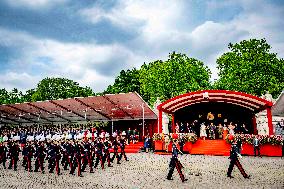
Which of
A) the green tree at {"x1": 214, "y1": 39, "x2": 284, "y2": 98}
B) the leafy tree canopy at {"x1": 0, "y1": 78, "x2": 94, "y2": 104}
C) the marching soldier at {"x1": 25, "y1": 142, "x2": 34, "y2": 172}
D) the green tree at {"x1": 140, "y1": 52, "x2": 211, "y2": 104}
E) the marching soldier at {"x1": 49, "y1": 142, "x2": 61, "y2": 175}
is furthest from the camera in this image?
the leafy tree canopy at {"x1": 0, "y1": 78, "x2": 94, "y2": 104}

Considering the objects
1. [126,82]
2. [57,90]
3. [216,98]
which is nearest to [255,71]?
[216,98]

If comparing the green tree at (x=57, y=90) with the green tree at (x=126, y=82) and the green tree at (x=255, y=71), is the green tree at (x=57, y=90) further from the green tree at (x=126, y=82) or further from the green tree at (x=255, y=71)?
the green tree at (x=255, y=71)

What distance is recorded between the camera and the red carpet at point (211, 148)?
1990 cm

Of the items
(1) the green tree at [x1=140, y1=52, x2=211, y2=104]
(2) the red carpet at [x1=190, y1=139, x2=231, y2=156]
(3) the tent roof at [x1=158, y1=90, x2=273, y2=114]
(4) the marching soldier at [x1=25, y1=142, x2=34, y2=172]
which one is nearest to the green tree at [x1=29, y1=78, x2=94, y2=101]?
(1) the green tree at [x1=140, y1=52, x2=211, y2=104]

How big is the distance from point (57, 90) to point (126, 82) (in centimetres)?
2078

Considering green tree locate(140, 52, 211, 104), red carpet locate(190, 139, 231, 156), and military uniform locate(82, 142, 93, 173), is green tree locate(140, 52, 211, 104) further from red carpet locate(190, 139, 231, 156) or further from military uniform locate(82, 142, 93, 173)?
military uniform locate(82, 142, 93, 173)

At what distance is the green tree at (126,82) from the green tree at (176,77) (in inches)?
415

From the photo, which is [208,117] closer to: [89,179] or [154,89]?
[154,89]

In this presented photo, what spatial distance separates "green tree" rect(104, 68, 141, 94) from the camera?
51250mm

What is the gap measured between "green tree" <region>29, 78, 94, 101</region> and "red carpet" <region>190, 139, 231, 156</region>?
45.2 m

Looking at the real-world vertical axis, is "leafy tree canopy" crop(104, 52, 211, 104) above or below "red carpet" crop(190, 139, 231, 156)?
above

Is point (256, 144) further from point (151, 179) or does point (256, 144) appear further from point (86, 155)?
point (86, 155)

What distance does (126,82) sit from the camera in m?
52.3

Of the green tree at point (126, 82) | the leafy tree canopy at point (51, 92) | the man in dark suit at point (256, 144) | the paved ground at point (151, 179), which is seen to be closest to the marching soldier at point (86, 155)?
the paved ground at point (151, 179)
